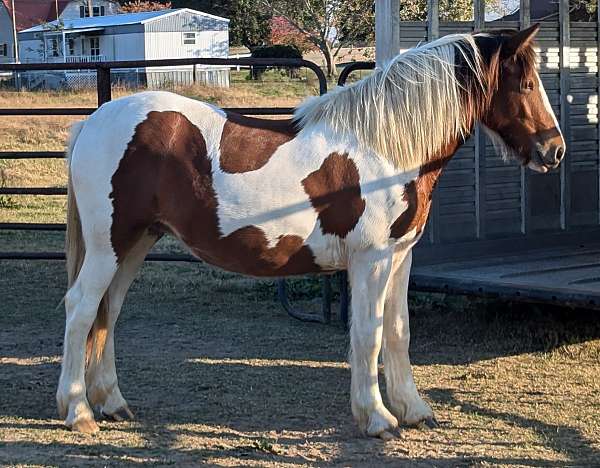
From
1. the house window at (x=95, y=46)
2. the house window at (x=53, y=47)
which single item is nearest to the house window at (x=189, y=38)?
the house window at (x=95, y=46)

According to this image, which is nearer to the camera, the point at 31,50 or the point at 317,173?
the point at 317,173

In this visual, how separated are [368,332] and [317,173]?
0.77m

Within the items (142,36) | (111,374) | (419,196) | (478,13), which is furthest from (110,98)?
(142,36)

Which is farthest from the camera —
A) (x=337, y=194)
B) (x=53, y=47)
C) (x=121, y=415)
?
(x=53, y=47)

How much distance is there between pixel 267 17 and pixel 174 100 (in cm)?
3161

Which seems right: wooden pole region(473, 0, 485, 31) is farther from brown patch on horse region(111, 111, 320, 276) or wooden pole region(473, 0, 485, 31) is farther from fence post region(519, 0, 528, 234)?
brown patch on horse region(111, 111, 320, 276)

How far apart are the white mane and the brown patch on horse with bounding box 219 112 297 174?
13 cm

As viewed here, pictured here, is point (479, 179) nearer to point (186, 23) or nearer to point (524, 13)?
point (524, 13)

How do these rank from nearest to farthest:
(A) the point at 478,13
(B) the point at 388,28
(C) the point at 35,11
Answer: (B) the point at 388,28, (A) the point at 478,13, (C) the point at 35,11

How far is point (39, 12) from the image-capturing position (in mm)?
53375

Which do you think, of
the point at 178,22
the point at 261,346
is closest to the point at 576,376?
the point at 261,346

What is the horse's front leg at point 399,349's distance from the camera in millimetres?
4754

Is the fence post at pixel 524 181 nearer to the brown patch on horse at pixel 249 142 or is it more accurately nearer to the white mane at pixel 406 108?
the white mane at pixel 406 108

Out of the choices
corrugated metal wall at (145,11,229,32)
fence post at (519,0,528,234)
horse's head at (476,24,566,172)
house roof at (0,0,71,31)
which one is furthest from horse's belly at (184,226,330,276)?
house roof at (0,0,71,31)
